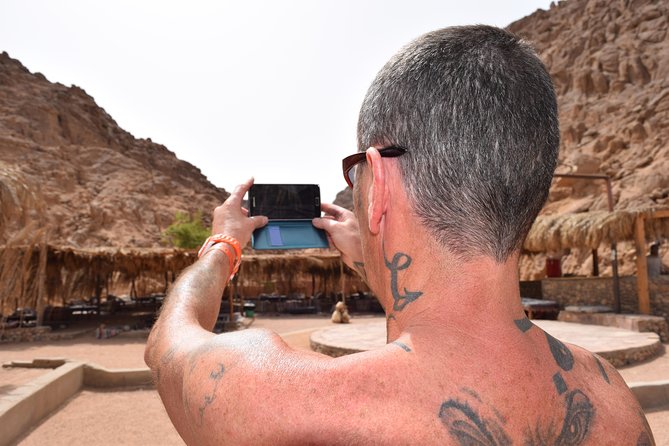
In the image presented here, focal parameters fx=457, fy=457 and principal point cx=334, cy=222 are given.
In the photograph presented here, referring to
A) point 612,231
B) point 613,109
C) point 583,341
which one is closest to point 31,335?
point 583,341

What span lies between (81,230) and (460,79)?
42.9 m

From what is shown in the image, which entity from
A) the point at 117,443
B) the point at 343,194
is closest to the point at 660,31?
the point at 117,443

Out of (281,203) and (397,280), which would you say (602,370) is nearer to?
(397,280)

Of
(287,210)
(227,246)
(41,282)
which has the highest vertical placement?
(287,210)

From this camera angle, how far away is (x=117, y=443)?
13.4ft

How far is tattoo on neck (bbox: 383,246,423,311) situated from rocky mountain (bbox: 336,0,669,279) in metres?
19.7

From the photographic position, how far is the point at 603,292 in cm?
1174

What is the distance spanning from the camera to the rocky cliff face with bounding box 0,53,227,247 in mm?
A: 39750

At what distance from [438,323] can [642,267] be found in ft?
36.6

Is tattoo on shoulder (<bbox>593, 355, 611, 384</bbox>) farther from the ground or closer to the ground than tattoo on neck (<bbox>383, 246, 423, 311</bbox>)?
closer to the ground

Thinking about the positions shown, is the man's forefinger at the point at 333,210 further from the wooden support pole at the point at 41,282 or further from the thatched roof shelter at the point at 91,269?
the wooden support pole at the point at 41,282

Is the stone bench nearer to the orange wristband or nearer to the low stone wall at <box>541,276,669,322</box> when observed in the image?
the low stone wall at <box>541,276,669,322</box>

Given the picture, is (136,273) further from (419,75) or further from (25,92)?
(25,92)

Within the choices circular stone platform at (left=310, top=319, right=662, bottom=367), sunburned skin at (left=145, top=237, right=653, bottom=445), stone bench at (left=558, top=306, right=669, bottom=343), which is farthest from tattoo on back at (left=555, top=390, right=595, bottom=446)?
stone bench at (left=558, top=306, right=669, bottom=343)
